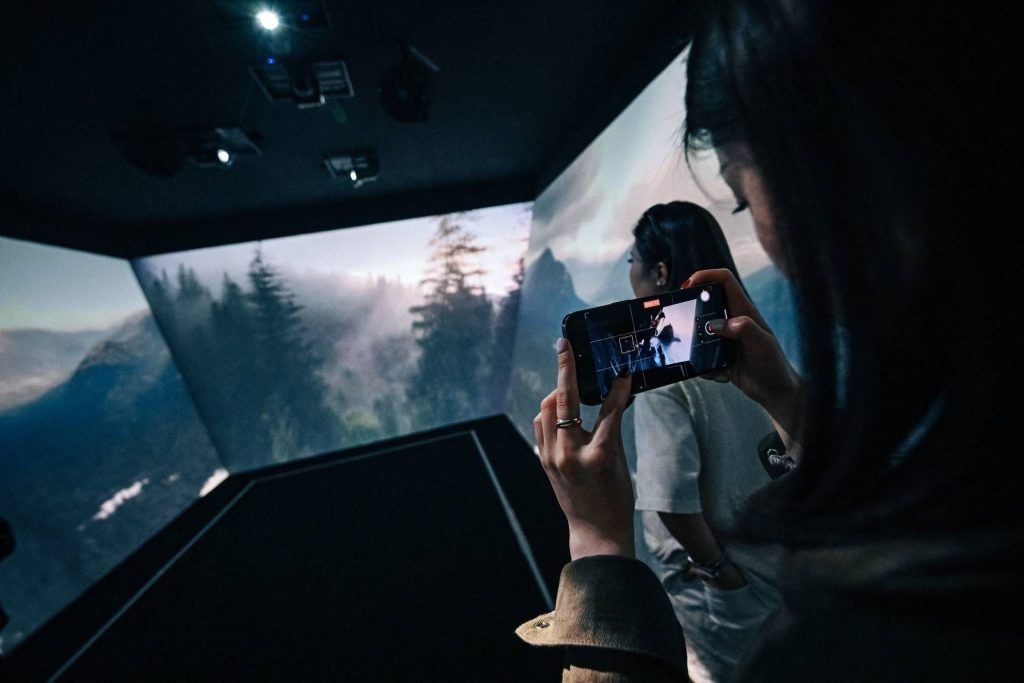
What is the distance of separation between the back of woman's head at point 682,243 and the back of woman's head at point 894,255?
699 mm

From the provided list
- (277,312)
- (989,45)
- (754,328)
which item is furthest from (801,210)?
(277,312)

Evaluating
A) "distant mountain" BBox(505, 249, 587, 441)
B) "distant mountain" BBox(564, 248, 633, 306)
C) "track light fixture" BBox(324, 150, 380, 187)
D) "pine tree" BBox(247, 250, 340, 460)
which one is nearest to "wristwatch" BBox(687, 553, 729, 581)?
"distant mountain" BBox(564, 248, 633, 306)

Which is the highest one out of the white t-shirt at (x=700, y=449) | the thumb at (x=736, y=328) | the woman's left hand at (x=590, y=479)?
the thumb at (x=736, y=328)

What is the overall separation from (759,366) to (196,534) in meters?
4.49

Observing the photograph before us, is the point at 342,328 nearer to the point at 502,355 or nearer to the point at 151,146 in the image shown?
the point at 502,355

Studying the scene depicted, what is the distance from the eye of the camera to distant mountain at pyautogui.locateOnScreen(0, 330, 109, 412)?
2.87m

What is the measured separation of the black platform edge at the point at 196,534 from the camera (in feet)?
7.41

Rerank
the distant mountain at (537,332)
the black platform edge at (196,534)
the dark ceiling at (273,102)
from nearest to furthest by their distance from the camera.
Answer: the dark ceiling at (273,102) → the black platform edge at (196,534) → the distant mountain at (537,332)

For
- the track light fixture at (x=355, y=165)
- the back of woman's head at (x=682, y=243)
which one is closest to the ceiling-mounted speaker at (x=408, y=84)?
the track light fixture at (x=355, y=165)

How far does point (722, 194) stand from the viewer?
66.4 inches

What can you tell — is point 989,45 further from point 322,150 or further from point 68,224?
point 68,224

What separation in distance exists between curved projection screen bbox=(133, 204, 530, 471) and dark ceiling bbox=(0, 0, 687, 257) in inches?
28.8

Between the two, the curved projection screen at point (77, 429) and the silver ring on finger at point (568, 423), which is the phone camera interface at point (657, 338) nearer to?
the silver ring on finger at point (568, 423)

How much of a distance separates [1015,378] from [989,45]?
367mm
